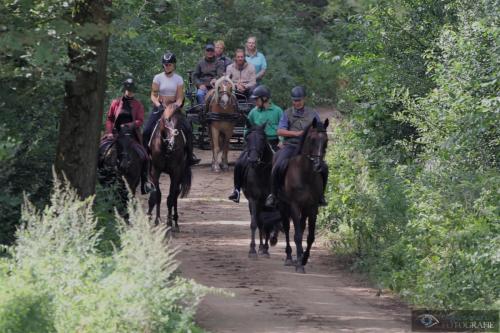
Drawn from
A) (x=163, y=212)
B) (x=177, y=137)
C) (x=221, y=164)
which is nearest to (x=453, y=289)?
(x=177, y=137)

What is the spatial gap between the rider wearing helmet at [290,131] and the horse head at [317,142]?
766mm

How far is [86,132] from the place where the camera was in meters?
14.0

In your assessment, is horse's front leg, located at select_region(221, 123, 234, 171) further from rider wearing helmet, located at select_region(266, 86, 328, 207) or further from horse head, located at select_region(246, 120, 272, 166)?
rider wearing helmet, located at select_region(266, 86, 328, 207)

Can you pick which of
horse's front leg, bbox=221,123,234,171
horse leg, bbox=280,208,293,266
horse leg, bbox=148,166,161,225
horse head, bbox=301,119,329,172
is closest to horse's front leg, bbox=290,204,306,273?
horse leg, bbox=280,208,293,266

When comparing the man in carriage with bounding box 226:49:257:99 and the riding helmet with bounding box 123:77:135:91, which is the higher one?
the man in carriage with bounding box 226:49:257:99

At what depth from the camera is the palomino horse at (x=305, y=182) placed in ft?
55.0

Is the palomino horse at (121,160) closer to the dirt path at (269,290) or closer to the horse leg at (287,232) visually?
the dirt path at (269,290)

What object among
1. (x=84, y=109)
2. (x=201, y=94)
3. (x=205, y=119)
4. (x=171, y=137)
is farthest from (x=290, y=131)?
(x=201, y=94)

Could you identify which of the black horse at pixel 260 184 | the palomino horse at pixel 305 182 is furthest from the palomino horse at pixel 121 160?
the palomino horse at pixel 305 182

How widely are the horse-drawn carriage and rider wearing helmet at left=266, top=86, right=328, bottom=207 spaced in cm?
929

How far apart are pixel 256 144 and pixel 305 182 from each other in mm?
1588

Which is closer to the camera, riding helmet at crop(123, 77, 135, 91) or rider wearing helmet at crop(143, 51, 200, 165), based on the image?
riding helmet at crop(123, 77, 135, 91)

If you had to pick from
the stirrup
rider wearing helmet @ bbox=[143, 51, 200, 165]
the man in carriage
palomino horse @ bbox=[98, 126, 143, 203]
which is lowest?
the stirrup

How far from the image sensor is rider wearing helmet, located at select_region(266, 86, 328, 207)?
1769 cm
